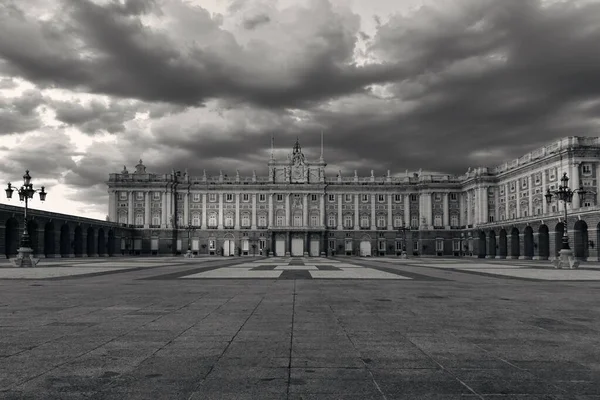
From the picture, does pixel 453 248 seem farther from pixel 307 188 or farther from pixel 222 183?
pixel 222 183

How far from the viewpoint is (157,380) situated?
603cm

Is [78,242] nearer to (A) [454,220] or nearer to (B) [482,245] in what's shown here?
(B) [482,245]

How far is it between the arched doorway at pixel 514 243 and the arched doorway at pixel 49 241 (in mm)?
67764

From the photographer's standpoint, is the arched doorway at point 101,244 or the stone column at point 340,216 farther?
the stone column at point 340,216

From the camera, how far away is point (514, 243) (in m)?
80.4

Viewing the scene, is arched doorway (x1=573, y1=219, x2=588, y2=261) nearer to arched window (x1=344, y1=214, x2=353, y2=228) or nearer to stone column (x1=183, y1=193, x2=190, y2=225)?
arched window (x1=344, y1=214, x2=353, y2=228)

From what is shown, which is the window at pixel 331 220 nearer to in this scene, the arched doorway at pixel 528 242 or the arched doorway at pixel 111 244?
the arched doorway at pixel 111 244

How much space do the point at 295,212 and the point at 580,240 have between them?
6103 centimetres

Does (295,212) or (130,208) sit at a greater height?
(130,208)

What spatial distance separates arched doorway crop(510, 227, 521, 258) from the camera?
79.7 m

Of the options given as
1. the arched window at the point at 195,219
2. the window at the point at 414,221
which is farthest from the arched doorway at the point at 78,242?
the window at the point at 414,221

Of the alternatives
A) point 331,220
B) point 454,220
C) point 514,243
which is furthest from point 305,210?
point 514,243

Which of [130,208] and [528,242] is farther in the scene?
[130,208]

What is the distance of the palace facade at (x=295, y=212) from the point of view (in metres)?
108
